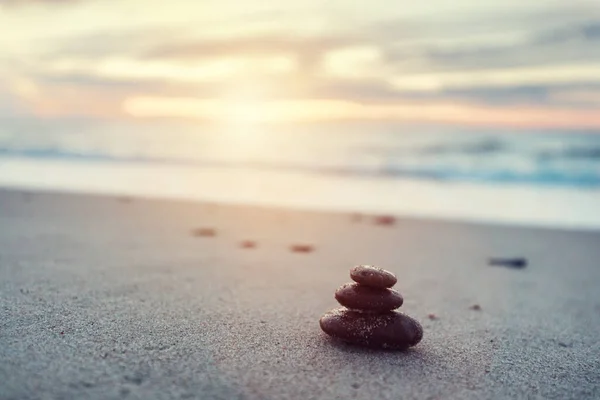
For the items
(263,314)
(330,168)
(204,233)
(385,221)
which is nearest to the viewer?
(263,314)

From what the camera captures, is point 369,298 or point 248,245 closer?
point 369,298

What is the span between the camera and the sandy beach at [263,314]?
2677mm

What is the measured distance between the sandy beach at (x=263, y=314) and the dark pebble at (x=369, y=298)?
0.22 meters

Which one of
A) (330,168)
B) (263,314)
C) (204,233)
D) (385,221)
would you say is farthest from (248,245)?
(330,168)

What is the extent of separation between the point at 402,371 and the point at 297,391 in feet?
1.93

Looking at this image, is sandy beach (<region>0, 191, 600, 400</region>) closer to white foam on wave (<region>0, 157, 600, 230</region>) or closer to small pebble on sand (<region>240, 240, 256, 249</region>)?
small pebble on sand (<region>240, 240, 256, 249</region>)

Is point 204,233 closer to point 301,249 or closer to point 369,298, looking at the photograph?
point 301,249

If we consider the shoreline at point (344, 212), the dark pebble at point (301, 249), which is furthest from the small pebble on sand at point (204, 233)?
the shoreline at point (344, 212)

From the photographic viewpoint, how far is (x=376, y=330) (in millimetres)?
3201

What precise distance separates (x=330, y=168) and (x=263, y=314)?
15.5m

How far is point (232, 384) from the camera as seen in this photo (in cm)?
261

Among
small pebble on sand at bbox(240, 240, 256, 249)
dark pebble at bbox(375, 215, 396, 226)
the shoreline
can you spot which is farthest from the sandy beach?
the shoreline

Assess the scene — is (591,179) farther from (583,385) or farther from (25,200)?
(583,385)

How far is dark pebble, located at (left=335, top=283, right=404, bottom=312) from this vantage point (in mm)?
3275
